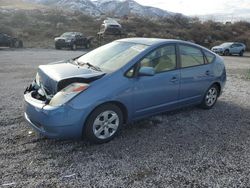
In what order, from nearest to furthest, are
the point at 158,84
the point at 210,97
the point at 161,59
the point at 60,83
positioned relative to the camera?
the point at 60,83 → the point at 158,84 → the point at 161,59 → the point at 210,97

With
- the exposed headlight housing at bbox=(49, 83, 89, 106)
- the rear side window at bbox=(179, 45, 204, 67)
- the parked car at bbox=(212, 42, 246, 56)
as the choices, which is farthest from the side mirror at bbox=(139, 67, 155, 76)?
the parked car at bbox=(212, 42, 246, 56)

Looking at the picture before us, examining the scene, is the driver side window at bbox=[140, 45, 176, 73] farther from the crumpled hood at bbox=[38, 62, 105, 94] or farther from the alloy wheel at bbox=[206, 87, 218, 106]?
the alloy wheel at bbox=[206, 87, 218, 106]

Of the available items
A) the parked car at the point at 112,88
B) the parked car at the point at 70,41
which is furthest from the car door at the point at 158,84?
the parked car at the point at 70,41

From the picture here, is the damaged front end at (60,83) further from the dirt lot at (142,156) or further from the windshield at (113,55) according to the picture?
the dirt lot at (142,156)

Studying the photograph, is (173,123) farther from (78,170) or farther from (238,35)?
(238,35)

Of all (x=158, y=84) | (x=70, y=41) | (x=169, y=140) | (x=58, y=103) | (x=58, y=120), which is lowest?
(x=70, y=41)

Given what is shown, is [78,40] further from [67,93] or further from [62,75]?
[67,93]

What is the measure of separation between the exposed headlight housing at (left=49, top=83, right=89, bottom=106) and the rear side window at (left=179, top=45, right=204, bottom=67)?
2.31 metres

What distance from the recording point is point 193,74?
6.13 meters

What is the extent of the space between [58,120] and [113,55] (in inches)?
67.9

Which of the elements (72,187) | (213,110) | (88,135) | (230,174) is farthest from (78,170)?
(213,110)

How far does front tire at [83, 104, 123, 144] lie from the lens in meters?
4.56

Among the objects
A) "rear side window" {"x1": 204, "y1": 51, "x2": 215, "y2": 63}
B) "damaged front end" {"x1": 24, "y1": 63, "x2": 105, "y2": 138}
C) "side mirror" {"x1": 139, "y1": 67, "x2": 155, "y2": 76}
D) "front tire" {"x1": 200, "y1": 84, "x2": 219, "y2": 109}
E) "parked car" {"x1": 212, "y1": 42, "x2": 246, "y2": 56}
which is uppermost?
"rear side window" {"x1": 204, "y1": 51, "x2": 215, "y2": 63}

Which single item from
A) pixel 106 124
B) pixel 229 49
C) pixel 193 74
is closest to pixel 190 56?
pixel 193 74
